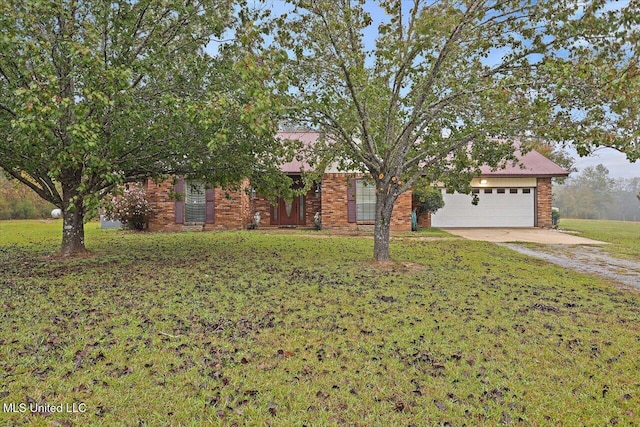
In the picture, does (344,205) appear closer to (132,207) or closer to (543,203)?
(132,207)

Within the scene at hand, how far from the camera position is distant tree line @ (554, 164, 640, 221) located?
50406 mm

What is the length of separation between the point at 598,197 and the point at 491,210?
4567 cm

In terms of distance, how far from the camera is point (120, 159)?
23.6 feet

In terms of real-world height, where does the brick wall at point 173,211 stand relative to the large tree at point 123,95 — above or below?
below

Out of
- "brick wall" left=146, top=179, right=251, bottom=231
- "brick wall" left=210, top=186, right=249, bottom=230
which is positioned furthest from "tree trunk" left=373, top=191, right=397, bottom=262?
"brick wall" left=210, top=186, right=249, bottom=230

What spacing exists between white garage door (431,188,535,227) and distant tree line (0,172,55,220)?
26.1 m

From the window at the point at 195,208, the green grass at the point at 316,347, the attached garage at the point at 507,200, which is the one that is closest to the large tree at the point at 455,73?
the green grass at the point at 316,347

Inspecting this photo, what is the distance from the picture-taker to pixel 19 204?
25891mm

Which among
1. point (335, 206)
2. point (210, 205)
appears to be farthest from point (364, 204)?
point (210, 205)

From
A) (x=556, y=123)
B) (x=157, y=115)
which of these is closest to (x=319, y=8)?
(x=157, y=115)

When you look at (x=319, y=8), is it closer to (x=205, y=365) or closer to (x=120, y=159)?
(x=120, y=159)

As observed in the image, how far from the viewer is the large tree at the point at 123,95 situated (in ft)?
16.9

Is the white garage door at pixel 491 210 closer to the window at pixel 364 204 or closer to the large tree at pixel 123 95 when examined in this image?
the window at pixel 364 204

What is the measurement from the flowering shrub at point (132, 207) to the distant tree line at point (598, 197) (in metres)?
50.1
